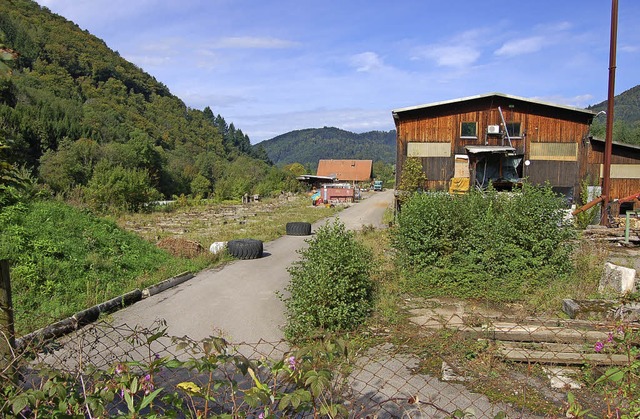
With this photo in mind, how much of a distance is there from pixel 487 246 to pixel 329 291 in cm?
438

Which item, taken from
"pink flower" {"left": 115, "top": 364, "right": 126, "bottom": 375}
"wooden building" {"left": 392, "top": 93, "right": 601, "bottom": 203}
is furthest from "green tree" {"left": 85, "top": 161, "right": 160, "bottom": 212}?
"pink flower" {"left": 115, "top": 364, "right": 126, "bottom": 375}

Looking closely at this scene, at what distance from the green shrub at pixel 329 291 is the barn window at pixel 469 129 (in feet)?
57.0

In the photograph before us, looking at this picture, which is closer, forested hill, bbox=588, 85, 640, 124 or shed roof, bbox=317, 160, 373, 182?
shed roof, bbox=317, 160, 373, 182

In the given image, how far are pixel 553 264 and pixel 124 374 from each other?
29.5 ft

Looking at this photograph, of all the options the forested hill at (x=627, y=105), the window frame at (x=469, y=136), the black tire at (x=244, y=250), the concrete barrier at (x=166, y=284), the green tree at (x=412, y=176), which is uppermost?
the forested hill at (x=627, y=105)

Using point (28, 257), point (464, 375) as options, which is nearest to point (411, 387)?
point (464, 375)

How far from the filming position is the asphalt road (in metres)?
7.22

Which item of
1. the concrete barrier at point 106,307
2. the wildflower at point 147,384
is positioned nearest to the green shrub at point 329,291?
the concrete barrier at point 106,307

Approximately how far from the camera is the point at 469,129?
898 inches

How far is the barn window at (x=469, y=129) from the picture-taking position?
74.6 ft

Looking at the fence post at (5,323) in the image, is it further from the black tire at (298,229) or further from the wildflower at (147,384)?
the black tire at (298,229)

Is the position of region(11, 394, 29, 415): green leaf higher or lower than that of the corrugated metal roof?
lower

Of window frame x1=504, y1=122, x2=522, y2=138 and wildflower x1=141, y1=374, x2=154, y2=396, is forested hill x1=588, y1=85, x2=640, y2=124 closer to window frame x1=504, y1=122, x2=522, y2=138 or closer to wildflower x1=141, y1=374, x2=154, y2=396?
window frame x1=504, y1=122, x2=522, y2=138

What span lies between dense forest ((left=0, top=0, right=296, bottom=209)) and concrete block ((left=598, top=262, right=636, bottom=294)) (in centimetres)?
918
